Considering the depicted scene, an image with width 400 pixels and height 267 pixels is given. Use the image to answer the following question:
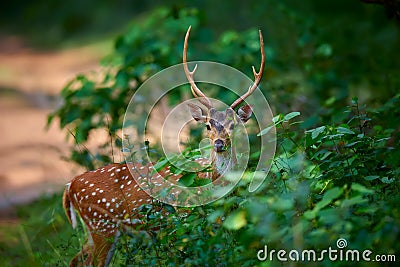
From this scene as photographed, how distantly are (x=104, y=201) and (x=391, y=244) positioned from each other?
2.37 meters

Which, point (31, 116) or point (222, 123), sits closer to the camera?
point (222, 123)

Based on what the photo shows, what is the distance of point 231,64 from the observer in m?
7.64

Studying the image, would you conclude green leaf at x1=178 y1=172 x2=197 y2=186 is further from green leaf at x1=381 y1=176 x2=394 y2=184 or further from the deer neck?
green leaf at x1=381 y1=176 x2=394 y2=184

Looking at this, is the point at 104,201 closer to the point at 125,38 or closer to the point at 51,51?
the point at 125,38

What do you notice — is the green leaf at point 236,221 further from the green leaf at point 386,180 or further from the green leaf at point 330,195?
the green leaf at point 386,180

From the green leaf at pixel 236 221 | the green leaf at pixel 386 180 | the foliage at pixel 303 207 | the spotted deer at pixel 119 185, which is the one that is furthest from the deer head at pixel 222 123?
the green leaf at pixel 236 221

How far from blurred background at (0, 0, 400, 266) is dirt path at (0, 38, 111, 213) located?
0.03 meters

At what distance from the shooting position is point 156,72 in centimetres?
738

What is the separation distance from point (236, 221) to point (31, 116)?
924cm

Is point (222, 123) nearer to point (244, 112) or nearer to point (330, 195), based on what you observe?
point (244, 112)

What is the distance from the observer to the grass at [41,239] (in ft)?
15.8

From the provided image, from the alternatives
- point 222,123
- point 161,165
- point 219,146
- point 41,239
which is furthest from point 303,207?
point 41,239

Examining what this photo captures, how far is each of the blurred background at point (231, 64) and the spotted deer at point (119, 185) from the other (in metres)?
0.56

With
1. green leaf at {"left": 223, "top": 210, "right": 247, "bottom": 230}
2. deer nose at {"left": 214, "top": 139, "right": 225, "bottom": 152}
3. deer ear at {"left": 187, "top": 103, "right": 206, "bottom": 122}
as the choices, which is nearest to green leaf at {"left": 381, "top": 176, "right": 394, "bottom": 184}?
green leaf at {"left": 223, "top": 210, "right": 247, "bottom": 230}
